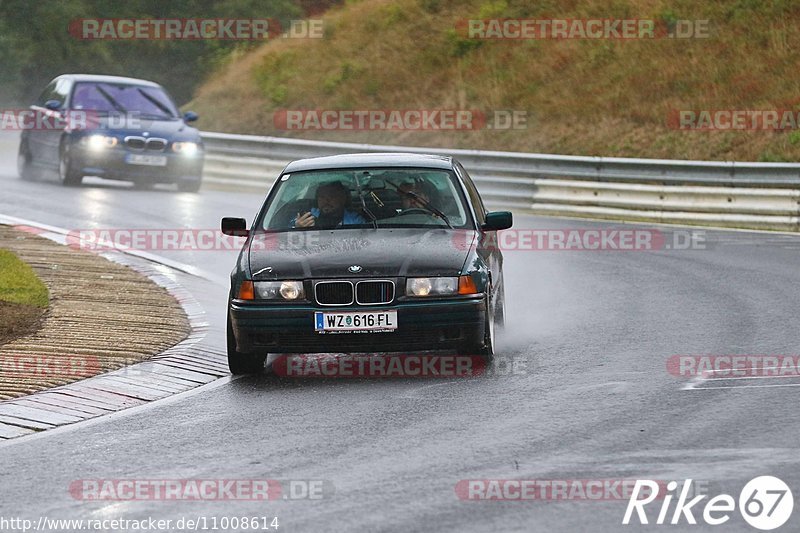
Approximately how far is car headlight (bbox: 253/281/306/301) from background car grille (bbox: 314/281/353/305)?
110 mm

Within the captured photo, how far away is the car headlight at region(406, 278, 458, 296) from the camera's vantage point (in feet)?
32.5

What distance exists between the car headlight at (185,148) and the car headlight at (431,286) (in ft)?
49.4

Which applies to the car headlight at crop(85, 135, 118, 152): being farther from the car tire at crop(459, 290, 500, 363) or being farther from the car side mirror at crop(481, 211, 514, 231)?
the car tire at crop(459, 290, 500, 363)

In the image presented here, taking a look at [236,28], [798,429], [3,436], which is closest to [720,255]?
[798,429]

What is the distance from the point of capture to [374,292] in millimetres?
9914

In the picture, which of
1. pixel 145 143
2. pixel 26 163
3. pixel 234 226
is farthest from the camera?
pixel 26 163

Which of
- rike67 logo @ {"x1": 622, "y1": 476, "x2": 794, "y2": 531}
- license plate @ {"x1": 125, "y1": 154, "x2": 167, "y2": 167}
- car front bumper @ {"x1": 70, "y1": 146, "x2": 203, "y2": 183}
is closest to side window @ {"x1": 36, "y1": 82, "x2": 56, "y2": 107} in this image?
car front bumper @ {"x1": 70, "y1": 146, "x2": 203, "y2": 183}

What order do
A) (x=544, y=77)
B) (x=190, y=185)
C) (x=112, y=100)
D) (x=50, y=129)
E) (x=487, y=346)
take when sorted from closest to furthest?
1. (x=487, y=346)
2. (x=190, y=185)
3. (x=50, y=129)
4. (x=112, y=100)
5. (x=544, y=77)

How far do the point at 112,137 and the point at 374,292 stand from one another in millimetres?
15000

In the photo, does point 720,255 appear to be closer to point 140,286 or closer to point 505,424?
point 140,286

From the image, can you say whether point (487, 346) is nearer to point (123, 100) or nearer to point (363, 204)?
point (363, 204)

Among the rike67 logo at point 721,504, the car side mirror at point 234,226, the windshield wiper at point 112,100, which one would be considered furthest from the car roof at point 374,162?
the windshield wiper at point 112,100

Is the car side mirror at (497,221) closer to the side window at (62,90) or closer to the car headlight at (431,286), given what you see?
the car headlight at (431,286)

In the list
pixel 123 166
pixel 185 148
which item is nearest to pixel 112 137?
pixel 123 166
